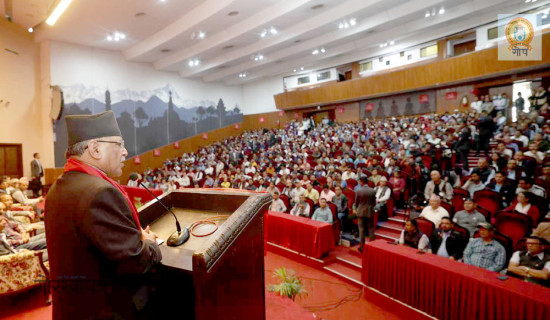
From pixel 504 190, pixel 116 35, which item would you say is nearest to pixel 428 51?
pixel 504 190

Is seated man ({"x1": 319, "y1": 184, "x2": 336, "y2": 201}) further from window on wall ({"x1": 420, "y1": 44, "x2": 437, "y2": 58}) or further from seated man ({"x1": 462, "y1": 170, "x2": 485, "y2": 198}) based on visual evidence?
window on wall ({"x1": 420, "y1": 44, "x2": 437, "y2": 58})

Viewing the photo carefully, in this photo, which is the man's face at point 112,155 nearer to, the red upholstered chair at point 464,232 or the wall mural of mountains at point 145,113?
the red upholstered chair at point 464,232

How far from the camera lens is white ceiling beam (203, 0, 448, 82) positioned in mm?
9868

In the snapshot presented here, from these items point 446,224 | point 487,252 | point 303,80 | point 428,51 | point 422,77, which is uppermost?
point 428,51

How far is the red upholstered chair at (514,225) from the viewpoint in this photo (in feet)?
13.5

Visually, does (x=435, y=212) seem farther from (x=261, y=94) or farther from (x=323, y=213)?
(x=261, y=94)

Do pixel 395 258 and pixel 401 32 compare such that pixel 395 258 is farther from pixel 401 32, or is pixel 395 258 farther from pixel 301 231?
pixel 401 32

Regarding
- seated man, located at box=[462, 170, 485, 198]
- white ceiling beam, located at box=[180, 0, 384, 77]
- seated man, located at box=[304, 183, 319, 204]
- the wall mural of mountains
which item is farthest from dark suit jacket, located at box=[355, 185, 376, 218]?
the wall mural of mountains

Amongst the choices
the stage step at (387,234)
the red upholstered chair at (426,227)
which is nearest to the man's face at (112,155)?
the red upholstered chair at (426,227)

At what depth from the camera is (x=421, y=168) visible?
714cm

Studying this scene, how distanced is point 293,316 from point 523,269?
2.88 meters

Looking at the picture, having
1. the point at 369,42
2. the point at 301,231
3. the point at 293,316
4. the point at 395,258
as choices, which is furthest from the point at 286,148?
the point at 293,316

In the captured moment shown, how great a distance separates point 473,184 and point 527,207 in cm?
132

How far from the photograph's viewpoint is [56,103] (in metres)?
10.9
